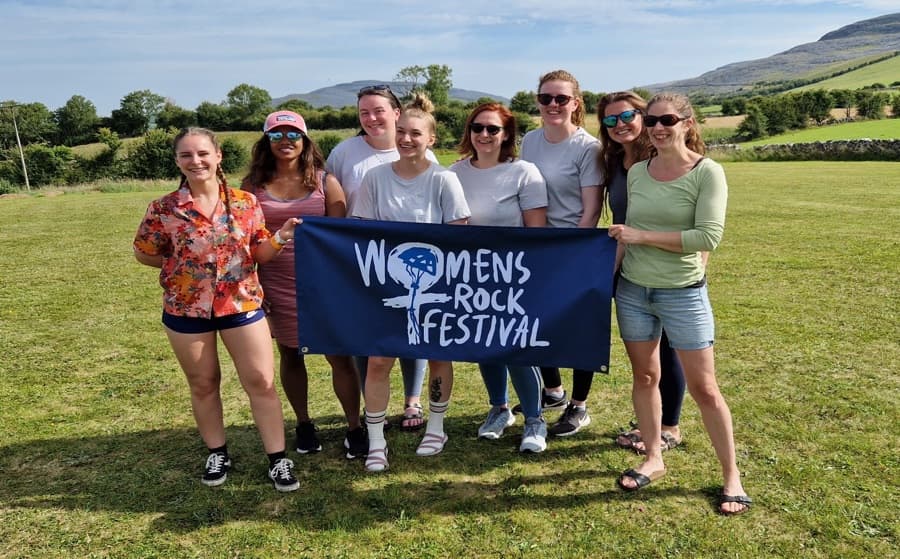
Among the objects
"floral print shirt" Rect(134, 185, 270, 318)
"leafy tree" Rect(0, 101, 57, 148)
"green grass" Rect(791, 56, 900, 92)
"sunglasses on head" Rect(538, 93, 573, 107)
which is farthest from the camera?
"green grass" Rect(791, 56, 900, 92)

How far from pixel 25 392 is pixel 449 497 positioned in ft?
13.4

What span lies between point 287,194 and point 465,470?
208 centimetres

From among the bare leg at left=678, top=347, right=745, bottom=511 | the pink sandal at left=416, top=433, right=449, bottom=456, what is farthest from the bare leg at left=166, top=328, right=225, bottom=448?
the bare leg at left=678, top=347, right=745, bottom=511

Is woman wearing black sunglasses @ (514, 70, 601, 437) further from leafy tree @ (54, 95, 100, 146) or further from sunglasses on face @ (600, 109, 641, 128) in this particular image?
leafy tree @ (54, 95, 100, 146)

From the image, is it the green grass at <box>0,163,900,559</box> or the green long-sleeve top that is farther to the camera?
the green grass at <box>0,163,900,559</box>

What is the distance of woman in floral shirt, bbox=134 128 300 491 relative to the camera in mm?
3369

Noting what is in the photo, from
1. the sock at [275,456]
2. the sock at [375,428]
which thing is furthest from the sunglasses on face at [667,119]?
the sock at [275,456]

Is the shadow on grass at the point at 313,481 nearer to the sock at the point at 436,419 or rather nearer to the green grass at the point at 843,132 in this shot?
the sock at the point at 436,419

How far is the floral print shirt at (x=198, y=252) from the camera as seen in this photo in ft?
11.0

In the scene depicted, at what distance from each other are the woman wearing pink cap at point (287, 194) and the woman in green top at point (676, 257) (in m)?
1.78

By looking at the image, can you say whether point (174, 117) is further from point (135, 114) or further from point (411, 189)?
point (411, 189)

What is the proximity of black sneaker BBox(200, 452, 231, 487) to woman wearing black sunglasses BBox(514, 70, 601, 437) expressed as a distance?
258cm

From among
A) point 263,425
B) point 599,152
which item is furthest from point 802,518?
point 263,425

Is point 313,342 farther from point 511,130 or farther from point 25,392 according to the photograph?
point 25,392
